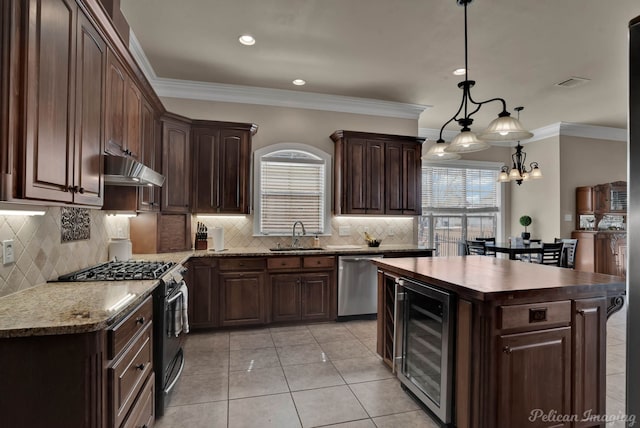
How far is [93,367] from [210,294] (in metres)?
2.56

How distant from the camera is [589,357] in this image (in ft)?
6.51

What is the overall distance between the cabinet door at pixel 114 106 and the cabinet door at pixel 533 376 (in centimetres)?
269

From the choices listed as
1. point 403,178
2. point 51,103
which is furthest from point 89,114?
point 403,178

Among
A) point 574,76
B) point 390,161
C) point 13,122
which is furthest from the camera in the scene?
point 390,161

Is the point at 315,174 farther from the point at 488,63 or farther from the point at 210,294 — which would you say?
the point at 488,63

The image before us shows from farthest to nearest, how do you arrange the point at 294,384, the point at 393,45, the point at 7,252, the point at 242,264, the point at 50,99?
the point at 242,264 → the point at 393,45 → the point at 294,384 → the point at 7,252 → the point at 50,99

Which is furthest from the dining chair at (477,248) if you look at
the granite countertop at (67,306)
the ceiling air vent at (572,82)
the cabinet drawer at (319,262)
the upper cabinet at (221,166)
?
the granite countertop at (67,306)

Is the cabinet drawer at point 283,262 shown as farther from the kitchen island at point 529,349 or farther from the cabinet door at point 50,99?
the cabinet door at point 50,99

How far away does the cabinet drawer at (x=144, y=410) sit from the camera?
5.57 feet

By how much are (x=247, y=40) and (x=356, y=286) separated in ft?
10.1

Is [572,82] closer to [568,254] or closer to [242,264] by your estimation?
[568,254]

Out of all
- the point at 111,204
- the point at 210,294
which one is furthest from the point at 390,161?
the point at 111,204

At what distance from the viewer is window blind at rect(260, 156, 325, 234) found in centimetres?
464

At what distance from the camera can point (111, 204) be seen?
9.30ft
